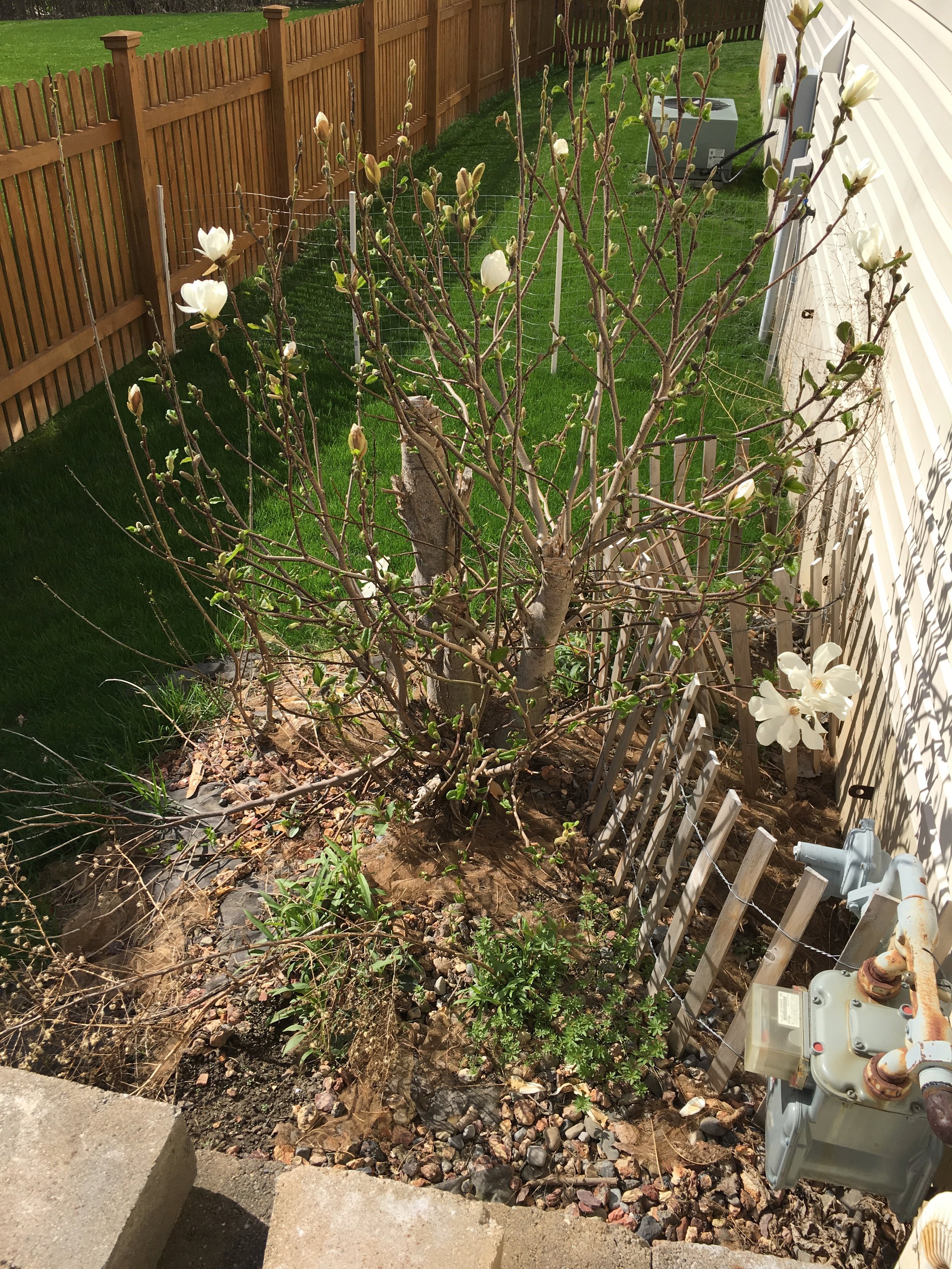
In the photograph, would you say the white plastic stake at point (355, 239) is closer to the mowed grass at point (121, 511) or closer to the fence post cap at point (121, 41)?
the mowed grass at point (121, 511)

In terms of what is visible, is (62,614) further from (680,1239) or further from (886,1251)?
(886,1251)

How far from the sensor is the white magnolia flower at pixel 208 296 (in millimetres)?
2240

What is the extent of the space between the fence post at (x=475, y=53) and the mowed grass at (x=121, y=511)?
617cm

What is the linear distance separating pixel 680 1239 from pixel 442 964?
3.01 feet

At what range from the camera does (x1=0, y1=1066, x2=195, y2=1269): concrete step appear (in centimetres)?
203

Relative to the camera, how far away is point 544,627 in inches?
119

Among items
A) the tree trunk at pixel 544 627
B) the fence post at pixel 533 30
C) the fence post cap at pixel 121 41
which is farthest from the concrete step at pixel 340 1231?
the fence post at pixel 533 30

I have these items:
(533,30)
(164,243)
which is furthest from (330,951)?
(533,30)

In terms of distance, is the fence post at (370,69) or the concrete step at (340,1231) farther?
the fence post at (370,69)

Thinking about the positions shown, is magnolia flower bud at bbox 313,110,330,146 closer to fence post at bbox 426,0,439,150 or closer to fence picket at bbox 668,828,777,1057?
fence picket at bbox 668,828,777,1057

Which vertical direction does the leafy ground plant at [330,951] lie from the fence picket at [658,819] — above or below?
below

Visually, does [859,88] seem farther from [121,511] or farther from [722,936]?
[121,511]

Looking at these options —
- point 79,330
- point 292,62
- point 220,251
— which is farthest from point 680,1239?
point 292,62

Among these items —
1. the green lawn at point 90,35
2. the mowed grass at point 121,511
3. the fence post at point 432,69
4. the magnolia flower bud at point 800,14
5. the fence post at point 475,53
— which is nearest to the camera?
the magnolia flower bud at point 800,14
